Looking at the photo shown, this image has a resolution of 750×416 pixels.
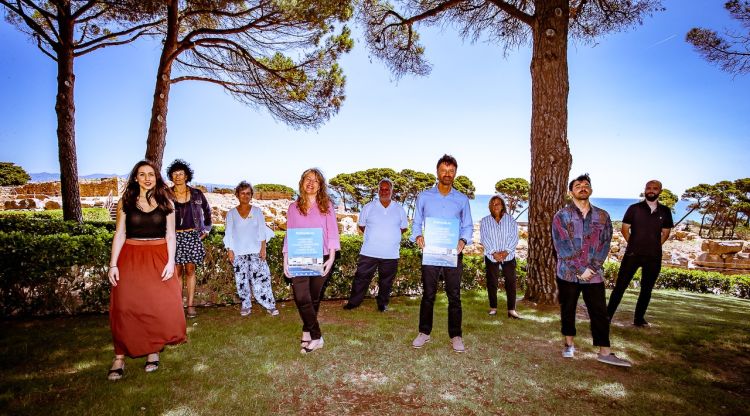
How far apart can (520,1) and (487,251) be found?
242 inches

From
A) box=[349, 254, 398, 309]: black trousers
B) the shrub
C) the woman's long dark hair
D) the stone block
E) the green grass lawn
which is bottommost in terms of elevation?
the stone block

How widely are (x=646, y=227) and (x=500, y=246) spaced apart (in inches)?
73.3

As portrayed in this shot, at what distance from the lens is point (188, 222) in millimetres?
4527

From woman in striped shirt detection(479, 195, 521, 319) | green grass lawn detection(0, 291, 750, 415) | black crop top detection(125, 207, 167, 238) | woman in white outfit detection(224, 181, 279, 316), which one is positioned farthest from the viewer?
woman in striped shirt detection(479, 195, 521, 319)

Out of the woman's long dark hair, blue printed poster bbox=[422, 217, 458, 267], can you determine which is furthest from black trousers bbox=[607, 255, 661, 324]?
the woman's long dark hair

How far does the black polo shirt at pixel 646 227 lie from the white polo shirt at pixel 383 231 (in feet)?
9.93

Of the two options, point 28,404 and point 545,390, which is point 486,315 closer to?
point 545,390

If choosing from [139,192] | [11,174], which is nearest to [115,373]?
[139,192]

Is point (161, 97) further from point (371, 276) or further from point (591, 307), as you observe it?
point (591, 307)

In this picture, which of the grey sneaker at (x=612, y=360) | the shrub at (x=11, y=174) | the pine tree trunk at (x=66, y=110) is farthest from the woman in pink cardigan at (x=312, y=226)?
the shrub at (x=11, y=174)

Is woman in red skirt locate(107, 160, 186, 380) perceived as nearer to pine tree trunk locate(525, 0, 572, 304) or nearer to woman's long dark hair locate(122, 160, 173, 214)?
woman's long dark hair locate(122, 160, 173, 214)

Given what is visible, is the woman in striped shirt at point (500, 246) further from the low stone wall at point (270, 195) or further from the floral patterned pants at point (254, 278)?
the low stone wall at point (270, 195)

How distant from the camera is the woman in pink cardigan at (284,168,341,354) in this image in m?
3.43

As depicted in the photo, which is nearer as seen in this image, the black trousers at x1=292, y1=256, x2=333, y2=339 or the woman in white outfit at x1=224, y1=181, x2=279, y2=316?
the black trousers at x1=292, y1=256, x2=333, y2=339
